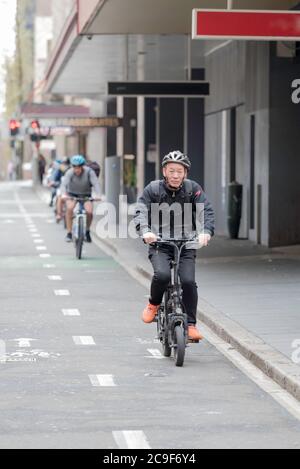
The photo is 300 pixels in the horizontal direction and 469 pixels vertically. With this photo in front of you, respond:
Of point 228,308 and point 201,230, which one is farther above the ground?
point 201,230

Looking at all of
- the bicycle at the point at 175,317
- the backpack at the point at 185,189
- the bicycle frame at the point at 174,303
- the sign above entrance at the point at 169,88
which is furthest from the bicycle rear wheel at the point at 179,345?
the sign above entrance at the point at 169,88

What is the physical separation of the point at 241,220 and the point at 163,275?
678 inches

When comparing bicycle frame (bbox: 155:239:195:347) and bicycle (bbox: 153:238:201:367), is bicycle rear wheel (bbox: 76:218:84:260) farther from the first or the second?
bicycle frame (bbox: 155:239:195:347)

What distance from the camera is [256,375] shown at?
446 inches

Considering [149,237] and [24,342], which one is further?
[24,342]

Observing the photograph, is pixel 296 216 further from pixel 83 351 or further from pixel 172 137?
pixel 172 137

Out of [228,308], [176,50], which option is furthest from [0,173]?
[228,308]

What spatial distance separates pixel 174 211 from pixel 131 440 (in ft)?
13.3

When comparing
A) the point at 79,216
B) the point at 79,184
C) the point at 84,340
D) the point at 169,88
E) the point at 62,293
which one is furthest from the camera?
the point at 169,88

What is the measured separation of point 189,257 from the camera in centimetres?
1223

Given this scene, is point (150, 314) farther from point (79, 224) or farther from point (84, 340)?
point (79, 224)

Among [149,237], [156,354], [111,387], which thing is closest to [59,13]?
[156,354]

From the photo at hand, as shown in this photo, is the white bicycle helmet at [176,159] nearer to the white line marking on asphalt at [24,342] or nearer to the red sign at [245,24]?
the white line marking on asphalt at [24,342]

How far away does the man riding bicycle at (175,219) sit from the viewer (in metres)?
12.0
